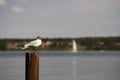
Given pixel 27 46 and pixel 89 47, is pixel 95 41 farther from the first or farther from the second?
pixel 27 46

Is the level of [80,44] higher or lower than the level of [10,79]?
higher

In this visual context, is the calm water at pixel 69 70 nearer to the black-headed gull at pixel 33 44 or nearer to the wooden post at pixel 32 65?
the black-headed gull at pixel 33 44

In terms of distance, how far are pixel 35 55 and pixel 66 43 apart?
135421mm

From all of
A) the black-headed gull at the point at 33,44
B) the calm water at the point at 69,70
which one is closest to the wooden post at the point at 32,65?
the black-headed gull at the point at 33,44

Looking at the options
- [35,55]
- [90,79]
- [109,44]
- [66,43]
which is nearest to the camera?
[35,55]

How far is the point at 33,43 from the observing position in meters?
18.6

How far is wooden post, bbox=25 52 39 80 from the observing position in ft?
52.5

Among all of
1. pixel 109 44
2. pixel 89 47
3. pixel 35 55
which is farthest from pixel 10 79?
pixel 89 47

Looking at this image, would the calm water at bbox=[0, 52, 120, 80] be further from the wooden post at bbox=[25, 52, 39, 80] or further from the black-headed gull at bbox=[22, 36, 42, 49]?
the wooden post at bbox=[25, 52, 39, 80]

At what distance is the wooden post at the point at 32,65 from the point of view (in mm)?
16000

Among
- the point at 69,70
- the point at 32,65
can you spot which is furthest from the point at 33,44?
the point at 69,70

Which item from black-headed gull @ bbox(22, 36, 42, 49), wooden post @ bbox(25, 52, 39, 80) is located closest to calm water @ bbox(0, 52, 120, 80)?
black-headed gull @ bbox(22, 36, 42, 49)

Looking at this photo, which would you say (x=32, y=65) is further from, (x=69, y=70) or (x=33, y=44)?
(x=69, y=70)

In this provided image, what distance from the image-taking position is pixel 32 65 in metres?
16.0
